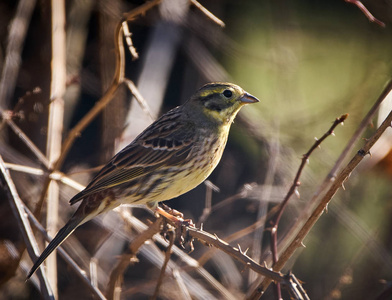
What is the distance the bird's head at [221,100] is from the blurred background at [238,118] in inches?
25.2

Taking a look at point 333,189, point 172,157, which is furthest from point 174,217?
point 333,189

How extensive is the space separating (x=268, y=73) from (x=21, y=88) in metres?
2.63

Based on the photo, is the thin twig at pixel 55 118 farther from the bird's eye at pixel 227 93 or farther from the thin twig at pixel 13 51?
the bird's eye at pixel 227 93

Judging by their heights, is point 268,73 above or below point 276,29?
below

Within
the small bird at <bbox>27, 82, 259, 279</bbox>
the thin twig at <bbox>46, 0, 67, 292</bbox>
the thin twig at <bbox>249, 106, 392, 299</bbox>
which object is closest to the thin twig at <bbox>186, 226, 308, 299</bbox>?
the thin twig at <bbox>249, 106, 392, 299</bbox>

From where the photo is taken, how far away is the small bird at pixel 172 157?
3584mm

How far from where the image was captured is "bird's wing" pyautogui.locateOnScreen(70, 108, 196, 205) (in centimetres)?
365

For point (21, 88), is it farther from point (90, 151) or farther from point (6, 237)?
point (6, 237)

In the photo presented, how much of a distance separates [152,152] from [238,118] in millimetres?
1575

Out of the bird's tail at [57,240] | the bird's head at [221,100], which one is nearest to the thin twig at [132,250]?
the bird's tail at [57,240]

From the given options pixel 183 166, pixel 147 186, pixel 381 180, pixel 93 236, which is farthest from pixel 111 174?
pixel 381 180

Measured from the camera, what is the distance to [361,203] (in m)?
5.11

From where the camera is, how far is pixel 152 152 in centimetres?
380

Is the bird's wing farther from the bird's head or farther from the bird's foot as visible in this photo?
the bird's foot
